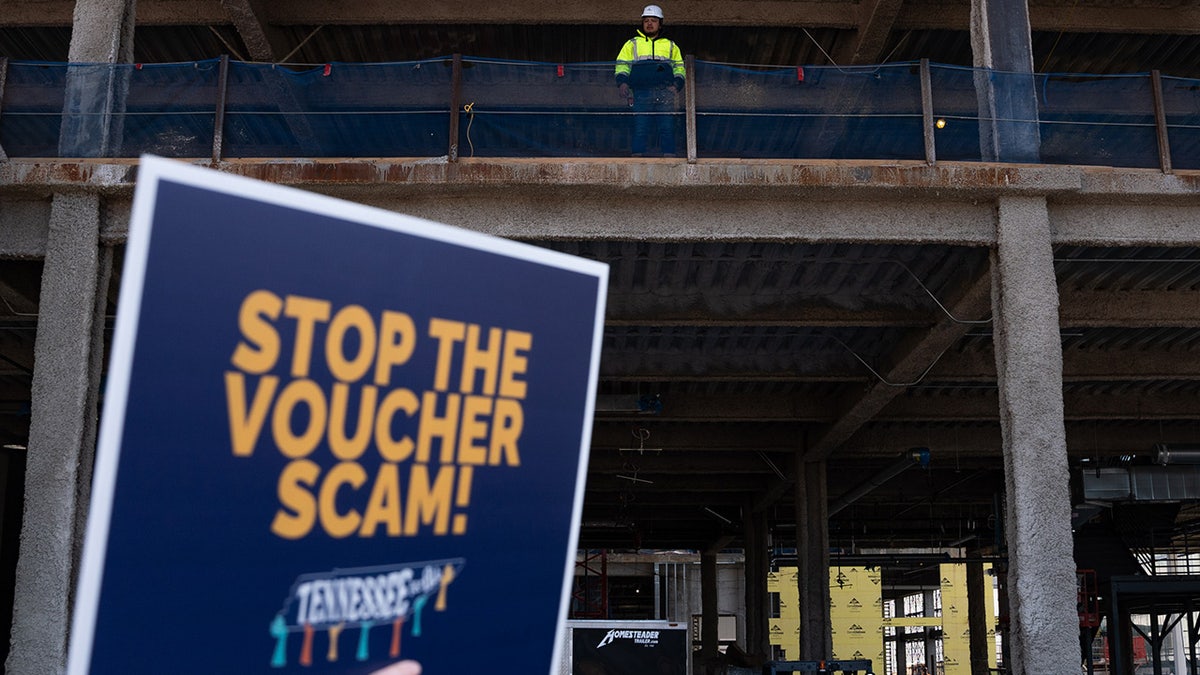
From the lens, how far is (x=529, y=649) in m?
2.93

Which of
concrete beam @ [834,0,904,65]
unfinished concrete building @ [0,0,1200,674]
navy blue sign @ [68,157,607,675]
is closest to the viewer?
navy blue sign @ [68,157,607,675]

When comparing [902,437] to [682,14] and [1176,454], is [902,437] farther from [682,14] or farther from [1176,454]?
[682,14]

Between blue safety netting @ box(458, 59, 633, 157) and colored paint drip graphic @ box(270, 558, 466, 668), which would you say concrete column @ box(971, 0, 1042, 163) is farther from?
colored paint drip graphic @ box(270, 558, 466, 668)

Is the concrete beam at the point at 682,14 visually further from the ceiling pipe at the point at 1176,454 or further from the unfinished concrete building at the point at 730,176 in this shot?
the ceiling pipe at the point at 1176,454

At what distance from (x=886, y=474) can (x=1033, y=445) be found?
16.9 metres

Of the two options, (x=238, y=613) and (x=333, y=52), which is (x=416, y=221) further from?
(x=333, y=52)

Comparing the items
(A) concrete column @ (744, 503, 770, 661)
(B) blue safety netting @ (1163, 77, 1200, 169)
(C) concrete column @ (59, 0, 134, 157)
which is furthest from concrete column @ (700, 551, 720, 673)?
(C) concrete column @ (59, 0, 134, 157)

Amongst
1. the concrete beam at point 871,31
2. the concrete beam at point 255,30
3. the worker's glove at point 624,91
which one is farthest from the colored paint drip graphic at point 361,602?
the concrete beam at point 255,30

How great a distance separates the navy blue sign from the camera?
2.34 meters

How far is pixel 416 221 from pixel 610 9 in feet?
52.7

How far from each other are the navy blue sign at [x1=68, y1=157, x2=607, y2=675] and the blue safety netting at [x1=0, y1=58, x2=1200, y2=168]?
33.5ft

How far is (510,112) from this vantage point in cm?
1295

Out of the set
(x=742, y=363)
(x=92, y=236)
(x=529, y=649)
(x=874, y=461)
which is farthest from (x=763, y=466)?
(x=529, y=649)

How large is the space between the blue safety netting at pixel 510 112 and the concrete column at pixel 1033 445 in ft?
3.69
